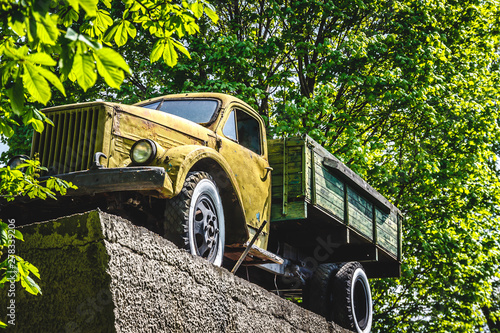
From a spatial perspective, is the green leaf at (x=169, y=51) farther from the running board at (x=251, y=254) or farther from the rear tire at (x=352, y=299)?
the rear tire at (x=352, y=299)

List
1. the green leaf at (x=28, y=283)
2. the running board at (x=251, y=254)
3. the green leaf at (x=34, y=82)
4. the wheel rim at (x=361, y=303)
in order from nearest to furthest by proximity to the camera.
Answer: the green leaf at (x=34, y=82)
the green leaf at (x=28, y=283)
the running board at (x=251, y=254)
the wheel rim at (x=361, y=303)

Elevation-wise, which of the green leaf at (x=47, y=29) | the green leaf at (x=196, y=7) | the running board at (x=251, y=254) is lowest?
the green leaf at (x=47, y=29)

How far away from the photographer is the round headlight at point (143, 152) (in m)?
5.06

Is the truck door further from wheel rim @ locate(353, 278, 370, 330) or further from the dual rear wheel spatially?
wheel rim @ locate(353, 278, 370, 330)

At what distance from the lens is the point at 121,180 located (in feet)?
15.4

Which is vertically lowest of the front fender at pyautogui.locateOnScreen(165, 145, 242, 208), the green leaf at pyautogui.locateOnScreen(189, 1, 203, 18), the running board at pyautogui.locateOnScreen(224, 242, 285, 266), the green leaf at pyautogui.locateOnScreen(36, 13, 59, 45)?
the green leaf at pyautogui.locateOnScreen(36, 13, 59, 45)

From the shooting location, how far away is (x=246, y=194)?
258 inches

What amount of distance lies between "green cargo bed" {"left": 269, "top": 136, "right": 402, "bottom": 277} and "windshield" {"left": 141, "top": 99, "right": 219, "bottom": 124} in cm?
104

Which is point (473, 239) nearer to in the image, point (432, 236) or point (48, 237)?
point (432, 236)

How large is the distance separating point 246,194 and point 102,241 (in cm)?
300

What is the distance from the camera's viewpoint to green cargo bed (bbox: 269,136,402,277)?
7082mm

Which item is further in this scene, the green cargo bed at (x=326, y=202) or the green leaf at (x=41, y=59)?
the green cargo bed at (x=326, y=202)

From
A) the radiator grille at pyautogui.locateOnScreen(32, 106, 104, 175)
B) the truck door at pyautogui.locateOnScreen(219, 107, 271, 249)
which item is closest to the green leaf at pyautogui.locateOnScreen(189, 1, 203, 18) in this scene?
the radiator grille at pyautogui.locateOnScreen(32, 106, 104, 175)

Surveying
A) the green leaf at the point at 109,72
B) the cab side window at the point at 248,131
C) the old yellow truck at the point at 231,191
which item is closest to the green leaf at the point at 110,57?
the green leaf at the point at 109,72
